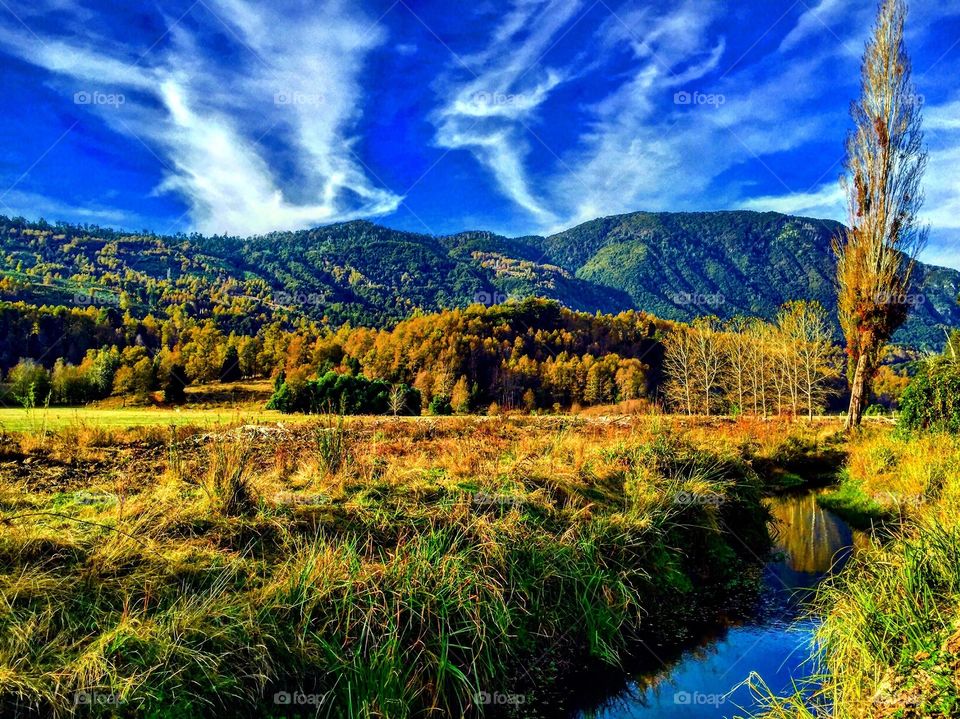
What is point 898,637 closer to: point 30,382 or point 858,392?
point 858,392

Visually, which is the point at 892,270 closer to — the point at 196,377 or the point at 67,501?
the point at 67,501

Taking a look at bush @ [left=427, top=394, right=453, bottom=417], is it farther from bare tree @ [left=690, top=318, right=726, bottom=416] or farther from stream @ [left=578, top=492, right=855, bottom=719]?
stream @ [left=578, top=492, right=855, bottom=719]

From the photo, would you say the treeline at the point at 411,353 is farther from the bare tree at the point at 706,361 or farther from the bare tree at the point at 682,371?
the bare tree at the point at 706,361

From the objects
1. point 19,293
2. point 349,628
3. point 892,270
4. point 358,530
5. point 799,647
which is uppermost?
point 19,293

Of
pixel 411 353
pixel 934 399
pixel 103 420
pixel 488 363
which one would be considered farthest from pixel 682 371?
pixel 103 420

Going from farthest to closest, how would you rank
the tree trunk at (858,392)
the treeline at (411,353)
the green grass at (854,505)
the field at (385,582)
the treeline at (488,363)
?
the treeline at (488,363), the treeline at (411,353), the tree trunk at (858,392), the green grass at (854,505), the field at (385,582)

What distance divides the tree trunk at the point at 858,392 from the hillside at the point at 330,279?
5673 cm

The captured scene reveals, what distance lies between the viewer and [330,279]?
13438cm

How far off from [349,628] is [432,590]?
2.69 feet

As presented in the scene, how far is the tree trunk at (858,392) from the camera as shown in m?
20.0

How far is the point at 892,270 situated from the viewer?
1911 centimetres

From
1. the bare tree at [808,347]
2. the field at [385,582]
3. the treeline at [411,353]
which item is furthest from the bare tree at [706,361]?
the field at [385,582]

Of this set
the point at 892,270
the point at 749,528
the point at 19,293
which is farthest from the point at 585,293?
the point at 749,528

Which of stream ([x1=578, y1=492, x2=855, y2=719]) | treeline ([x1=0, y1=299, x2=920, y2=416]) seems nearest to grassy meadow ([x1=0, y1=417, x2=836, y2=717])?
stream ([x1=578, y1=492, x2=855, y2=719])
